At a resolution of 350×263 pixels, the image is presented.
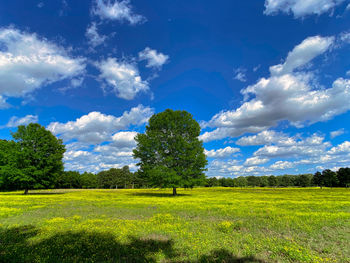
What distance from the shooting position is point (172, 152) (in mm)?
44500

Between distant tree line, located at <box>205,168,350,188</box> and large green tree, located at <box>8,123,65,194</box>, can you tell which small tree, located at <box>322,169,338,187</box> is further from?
large green tree, located at <box>8,123,65,194</box>

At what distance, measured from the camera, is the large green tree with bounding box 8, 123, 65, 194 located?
173ft

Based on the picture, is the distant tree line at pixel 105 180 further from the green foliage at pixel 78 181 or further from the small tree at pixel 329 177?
the small tree at pixel 329 177

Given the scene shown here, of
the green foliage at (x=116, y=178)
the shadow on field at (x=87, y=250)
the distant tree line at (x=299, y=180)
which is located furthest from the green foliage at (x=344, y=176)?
the shadow on field at (x=87, y=250)

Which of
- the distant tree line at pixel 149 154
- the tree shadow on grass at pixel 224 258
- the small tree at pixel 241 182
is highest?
the distant tree line at pixel 149 154

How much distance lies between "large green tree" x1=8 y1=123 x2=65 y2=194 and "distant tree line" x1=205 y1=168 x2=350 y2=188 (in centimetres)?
9678

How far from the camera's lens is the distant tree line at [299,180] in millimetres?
131750

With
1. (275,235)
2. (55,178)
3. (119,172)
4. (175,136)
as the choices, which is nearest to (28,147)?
(55,178)

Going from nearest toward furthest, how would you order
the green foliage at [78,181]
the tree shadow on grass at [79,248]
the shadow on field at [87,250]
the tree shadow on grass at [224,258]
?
1. the tree shadow on grass at [224,258]
2. the shadow on field at [87,250]
3. the tree shadow on grass at [79,248]
4. the green foliage at [78,181]

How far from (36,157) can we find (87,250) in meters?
57.6

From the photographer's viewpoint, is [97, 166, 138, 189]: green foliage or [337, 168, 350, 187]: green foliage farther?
[97, 166, 138, 189]: green foliage

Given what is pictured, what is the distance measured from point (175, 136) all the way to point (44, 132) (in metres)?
43.3

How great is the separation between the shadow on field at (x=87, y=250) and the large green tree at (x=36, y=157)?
51378 mm

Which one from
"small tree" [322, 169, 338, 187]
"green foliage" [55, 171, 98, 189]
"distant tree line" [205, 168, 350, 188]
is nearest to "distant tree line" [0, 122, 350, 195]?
"green foliage" [55, 171, 98, 189]
